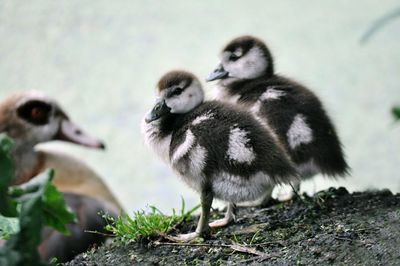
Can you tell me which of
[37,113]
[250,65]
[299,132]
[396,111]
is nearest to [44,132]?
[37,113]

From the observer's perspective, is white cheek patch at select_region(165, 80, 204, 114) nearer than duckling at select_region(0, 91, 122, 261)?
Yes

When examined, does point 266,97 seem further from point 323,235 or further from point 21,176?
point 21,176

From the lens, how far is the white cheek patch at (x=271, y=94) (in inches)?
103

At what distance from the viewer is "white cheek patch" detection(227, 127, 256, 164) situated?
219 centimetres

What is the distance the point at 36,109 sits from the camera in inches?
163

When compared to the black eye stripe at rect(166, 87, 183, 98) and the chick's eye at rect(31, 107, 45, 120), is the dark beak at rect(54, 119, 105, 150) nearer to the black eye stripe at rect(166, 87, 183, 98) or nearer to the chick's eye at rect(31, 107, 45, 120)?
the chick's eye at rect(31, 107, 45, 120)

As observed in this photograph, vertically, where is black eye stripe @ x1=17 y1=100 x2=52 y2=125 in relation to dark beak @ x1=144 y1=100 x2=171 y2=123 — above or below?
below

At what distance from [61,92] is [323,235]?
3966 millimetres

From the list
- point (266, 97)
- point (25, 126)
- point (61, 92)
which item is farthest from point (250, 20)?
point (266, 97)

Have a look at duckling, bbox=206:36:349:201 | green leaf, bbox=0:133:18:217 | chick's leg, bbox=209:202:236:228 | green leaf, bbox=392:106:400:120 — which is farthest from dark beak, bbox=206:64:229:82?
green leaf, bbox=0:133:18:217

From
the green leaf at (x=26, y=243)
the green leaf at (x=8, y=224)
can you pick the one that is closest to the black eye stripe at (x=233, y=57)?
the green leaf at (x=8, y=224)

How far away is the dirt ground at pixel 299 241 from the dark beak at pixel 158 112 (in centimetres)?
39

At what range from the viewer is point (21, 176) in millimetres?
4305

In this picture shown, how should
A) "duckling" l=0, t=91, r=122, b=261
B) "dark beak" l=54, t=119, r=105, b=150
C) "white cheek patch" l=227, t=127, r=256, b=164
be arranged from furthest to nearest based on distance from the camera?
"dark beak" l=54, t=119, r=105, b=150, "duckling" l=0, t=91, r=122, b=261, "white cheek patch" l=227, t=127, r=256, b=164
